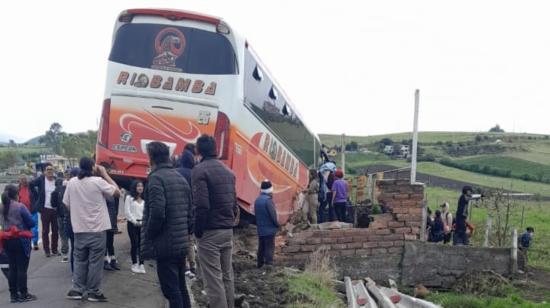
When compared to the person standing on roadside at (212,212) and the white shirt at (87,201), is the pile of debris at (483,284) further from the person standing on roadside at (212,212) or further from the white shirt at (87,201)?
the white shirt at (87,201)

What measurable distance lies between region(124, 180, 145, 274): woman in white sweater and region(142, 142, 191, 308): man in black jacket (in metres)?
2.55

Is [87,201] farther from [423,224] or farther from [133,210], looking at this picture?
[423,224]

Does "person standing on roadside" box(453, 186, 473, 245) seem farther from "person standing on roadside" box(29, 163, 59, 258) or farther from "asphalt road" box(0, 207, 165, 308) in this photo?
"person standing on roadside" box(29, 163, 59, 258)

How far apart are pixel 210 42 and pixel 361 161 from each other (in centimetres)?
4689

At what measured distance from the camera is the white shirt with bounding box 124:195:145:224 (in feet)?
24.8

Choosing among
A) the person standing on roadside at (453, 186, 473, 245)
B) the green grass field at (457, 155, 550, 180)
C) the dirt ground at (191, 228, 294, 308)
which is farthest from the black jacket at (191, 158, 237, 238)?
the green grass field at (457, 155, 550, 180)

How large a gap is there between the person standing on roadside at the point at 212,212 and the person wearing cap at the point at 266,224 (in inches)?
122

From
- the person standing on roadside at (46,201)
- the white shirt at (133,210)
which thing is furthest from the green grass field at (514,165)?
the white shirt at (133,210)

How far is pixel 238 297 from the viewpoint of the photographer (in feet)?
21.5

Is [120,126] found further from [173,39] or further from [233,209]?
[233,209]

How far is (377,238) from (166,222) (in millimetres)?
6210

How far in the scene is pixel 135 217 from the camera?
7.54 meters

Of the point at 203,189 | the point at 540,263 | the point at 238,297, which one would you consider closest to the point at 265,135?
the point at 238,297

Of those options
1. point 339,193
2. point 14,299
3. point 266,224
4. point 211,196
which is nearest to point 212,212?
point 211,196
